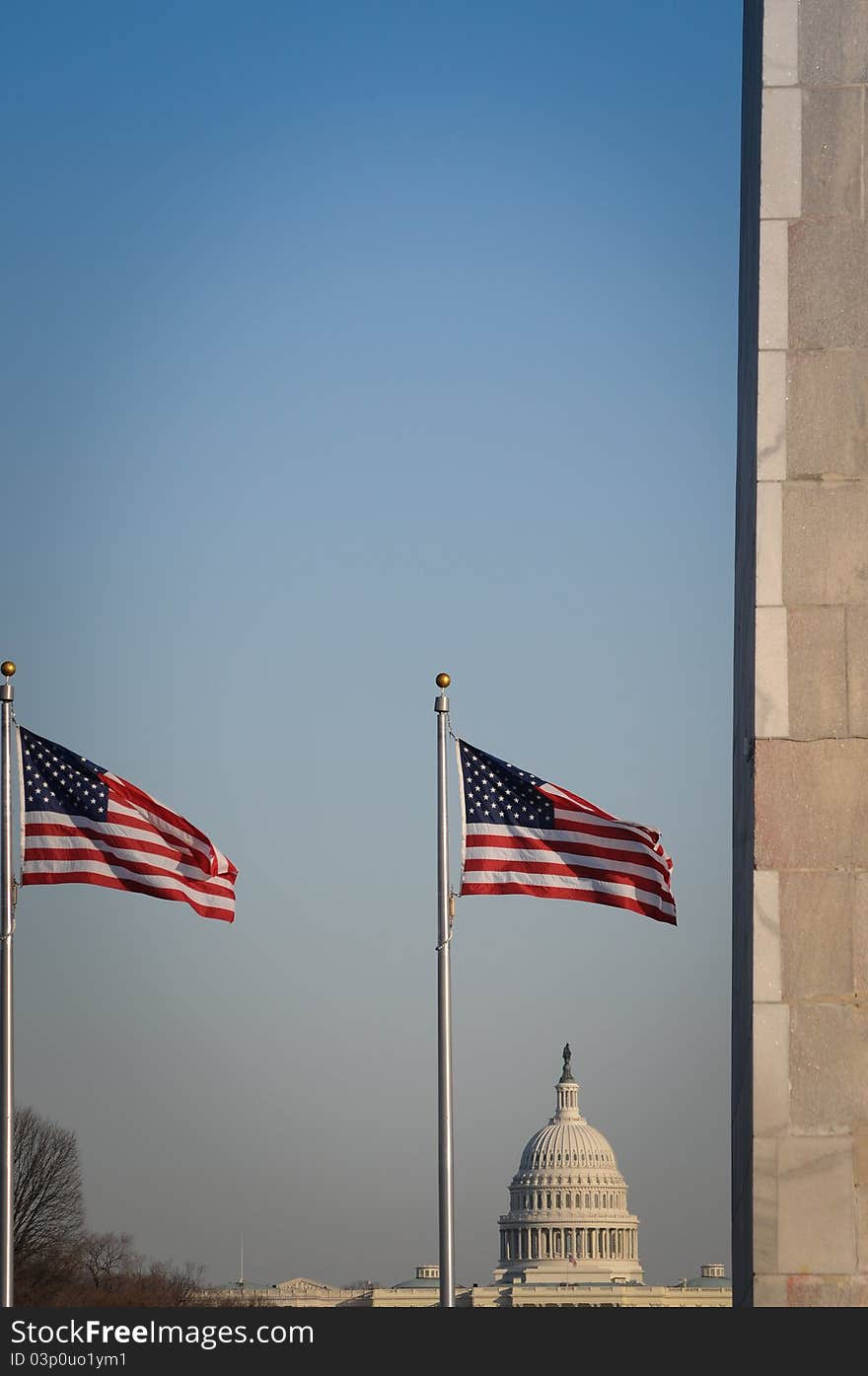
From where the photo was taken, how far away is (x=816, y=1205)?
16.1 m

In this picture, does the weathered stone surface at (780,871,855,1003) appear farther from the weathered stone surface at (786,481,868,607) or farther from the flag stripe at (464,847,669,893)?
the flag stripe at (464,847,669,893)

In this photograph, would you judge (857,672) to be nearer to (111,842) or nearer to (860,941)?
(860,941)

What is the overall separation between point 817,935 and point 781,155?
600cm

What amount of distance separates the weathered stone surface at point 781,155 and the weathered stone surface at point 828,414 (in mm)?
1190

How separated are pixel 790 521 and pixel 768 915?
2951 millimetres

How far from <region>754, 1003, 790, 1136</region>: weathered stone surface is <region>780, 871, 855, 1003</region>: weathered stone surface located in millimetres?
194

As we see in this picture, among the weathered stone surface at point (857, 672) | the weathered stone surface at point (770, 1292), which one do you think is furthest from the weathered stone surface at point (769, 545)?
the weathered stone surface at point (770, 1292)

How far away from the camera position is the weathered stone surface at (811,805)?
16.6 m

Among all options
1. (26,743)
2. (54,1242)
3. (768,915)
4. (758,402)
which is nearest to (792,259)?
(758,402)

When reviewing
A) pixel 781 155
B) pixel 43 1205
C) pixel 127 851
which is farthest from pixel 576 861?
pixel 43 1205

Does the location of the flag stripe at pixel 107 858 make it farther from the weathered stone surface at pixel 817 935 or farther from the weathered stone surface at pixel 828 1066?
the weathered stone surface at pixel 828 1066

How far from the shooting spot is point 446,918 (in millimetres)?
23172

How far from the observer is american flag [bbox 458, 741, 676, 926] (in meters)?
22.5

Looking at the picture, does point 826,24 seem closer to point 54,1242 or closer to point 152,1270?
point 54,1242
